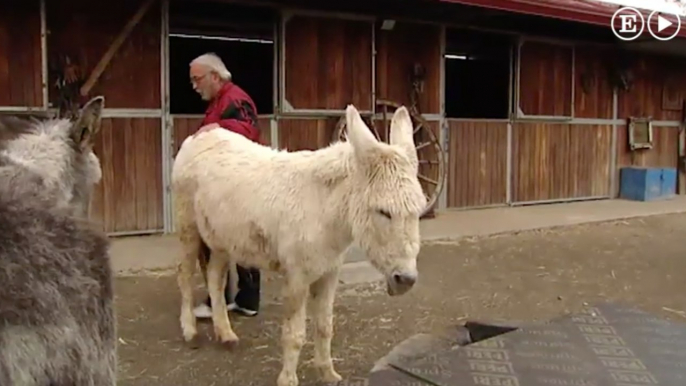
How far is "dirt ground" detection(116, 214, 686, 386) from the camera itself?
11.9ft

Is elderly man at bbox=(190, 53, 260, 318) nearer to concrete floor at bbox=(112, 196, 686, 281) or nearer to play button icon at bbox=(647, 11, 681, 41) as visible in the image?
concrete floor at bbox=(112, 196, 686, 281)

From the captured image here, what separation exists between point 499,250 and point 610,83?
5478mm

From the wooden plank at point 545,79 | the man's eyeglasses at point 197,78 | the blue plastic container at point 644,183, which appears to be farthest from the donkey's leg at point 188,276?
the blue plastic container at point 644,183

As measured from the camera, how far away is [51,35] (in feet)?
20.7

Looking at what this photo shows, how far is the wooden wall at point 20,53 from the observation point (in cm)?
608

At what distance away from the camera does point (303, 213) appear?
122 inches

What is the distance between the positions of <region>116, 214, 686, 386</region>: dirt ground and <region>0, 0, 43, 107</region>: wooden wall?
2.18m

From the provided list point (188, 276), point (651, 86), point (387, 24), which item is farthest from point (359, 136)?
point (651, 86)

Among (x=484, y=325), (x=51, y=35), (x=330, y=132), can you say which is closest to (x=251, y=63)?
(x=330, y=132)

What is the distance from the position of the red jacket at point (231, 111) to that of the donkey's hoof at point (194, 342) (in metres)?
1.21

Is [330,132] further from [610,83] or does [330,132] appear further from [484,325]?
[610,83]

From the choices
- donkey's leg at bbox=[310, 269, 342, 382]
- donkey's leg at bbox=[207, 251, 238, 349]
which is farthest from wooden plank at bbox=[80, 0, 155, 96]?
donkey's leg at bbox=[310, 269, 342, 382]

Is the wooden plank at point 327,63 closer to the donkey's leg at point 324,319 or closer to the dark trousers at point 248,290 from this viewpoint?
the dark trousers at point 248,290

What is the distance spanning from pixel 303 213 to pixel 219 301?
40.0 inches
